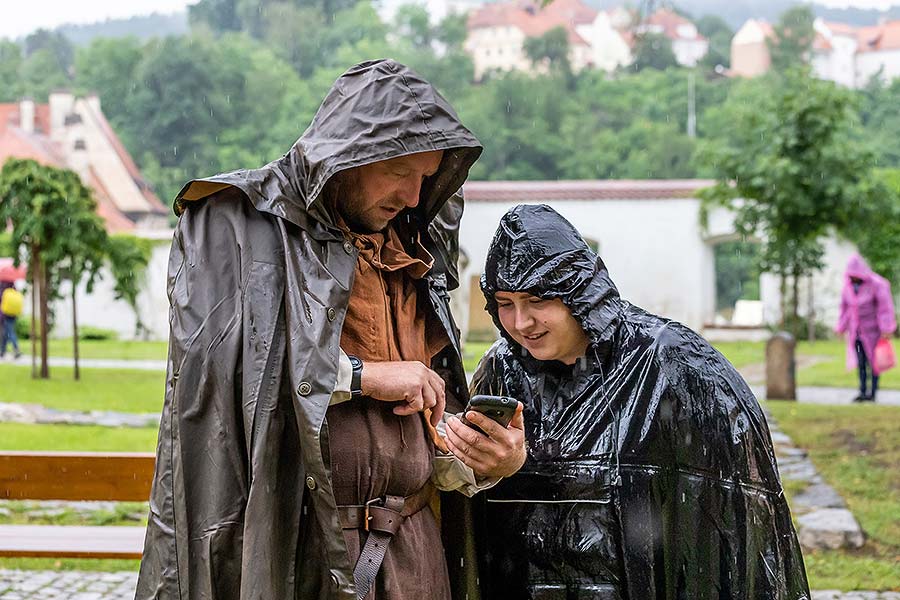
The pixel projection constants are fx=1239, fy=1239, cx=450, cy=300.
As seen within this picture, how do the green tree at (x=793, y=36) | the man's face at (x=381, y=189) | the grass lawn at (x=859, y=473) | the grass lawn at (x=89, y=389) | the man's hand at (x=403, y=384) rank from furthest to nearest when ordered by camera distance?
1. the green tree at (x=793, y=36)
2. the grass lawn at (x=89, y=389)
3. the grass lawn at (x=859, y=473)
4. the man's face at (x=381, y=189)
5. the man's hand at (x=403, y=384)

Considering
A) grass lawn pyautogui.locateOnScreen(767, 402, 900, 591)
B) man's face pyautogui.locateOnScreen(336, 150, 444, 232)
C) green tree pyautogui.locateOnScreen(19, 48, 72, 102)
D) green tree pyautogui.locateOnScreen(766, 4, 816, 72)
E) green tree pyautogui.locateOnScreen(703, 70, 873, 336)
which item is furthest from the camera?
green tree pyautogui.locateOnScreen(766, 4, 816, 72)

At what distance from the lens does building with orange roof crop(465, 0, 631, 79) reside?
8338cm

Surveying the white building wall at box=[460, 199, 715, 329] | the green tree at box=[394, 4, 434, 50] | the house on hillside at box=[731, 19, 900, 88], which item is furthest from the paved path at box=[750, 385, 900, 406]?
Result: the house on hillside at box=[731, 19, 900, 88]

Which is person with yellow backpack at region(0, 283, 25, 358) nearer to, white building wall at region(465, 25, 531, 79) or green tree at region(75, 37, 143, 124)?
green tree at region(75, 37, 143, 124)

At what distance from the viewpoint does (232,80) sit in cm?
5125

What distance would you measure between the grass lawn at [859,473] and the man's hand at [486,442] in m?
4.24

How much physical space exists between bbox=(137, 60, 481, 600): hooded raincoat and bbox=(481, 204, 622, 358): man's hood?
356 millimetres

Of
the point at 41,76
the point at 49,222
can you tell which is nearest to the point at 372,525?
the point at 49,222

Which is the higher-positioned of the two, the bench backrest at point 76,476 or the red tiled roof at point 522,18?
the red tiled roof at point 522,18

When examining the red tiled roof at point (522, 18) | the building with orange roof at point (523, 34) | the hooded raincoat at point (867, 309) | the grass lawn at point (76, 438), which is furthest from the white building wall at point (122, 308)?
the red tiled roof at point (522, 18)

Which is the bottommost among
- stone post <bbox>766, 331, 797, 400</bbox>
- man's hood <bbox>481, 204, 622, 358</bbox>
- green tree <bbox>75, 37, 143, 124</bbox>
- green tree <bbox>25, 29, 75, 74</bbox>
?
stone post <bbox>766, 331, 797, 400</bbox>

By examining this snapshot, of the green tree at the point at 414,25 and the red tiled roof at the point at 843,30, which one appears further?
the red tiled roof at the point at 843,30

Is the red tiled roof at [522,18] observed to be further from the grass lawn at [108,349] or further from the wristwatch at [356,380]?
the wristwatch at [356,380]

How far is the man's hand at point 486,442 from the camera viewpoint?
2.42 metres
